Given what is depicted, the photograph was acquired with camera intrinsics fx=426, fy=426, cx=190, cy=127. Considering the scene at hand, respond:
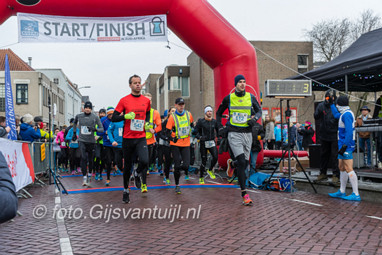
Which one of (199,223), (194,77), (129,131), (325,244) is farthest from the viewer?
(194,77)

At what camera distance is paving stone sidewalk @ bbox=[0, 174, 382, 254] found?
14.3ft

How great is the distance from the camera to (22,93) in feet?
152

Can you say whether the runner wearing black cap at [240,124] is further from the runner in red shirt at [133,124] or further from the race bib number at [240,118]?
the runner in red shirt at [133,124]

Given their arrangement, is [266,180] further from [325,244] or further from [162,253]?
[162,253]

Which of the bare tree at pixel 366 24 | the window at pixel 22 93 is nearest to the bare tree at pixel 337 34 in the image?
the bare tree at pixel 366 24

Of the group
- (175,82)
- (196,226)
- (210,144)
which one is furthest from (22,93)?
(196,226)

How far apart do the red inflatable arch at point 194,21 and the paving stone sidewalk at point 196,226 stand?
543cm

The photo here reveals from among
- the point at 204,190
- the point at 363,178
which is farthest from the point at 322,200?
the point at 204,190

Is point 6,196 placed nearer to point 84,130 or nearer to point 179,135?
point 179,135

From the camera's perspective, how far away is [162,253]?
13.6 ft

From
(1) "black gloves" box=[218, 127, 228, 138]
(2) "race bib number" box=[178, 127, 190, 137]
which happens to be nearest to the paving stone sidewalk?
(1) "black gloves" box=[218, 127, 228, 138]

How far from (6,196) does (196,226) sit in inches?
153

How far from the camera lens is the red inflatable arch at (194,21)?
11.9 meters

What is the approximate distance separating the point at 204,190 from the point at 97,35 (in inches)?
238
